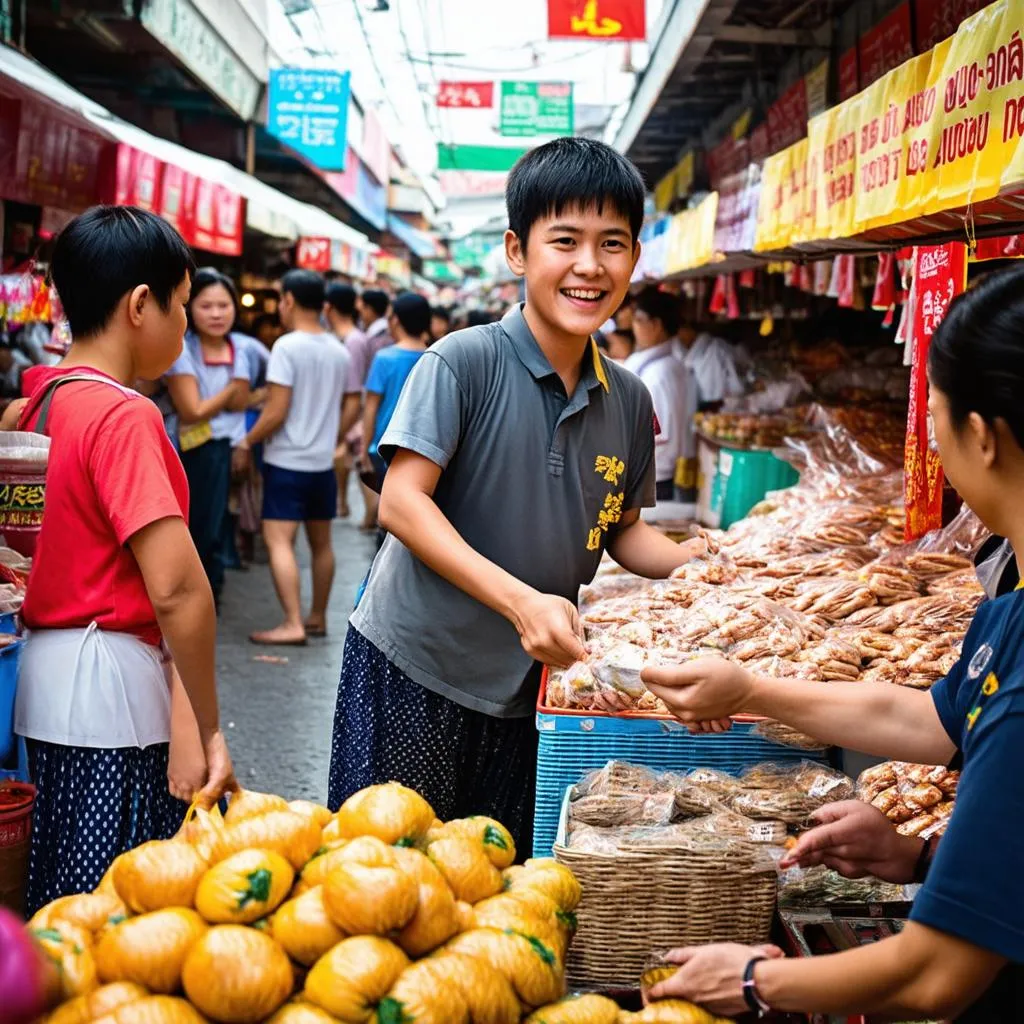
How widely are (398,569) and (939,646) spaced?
1551mm

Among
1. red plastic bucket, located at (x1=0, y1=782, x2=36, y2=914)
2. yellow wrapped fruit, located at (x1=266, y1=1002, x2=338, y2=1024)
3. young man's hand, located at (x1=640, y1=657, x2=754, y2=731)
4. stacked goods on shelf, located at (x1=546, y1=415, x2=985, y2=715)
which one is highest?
young man's hand, located at (x1=640, y1=657, x2=754, y2=731)

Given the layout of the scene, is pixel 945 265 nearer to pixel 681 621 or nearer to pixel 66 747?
pixel 681 621

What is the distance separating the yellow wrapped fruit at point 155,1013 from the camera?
61.3 inches

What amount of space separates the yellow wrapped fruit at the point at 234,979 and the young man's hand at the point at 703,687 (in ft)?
2.82

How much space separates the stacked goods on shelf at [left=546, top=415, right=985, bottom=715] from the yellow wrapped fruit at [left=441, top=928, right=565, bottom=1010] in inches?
40.2

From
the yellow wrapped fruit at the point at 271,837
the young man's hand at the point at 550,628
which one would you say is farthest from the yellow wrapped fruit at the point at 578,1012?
the young man's hand at the point at 550,628

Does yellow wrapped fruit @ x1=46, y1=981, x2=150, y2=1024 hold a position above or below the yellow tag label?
below

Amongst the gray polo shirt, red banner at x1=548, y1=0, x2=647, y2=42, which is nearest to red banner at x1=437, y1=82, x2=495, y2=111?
red banner at x1=548, y1=0, x2=647, y2=42

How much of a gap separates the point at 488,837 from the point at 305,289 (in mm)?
6424

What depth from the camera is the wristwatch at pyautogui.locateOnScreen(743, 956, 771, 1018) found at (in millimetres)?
1730

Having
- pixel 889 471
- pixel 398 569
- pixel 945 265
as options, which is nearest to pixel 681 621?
pixel 398 569

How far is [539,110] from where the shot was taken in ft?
62.7

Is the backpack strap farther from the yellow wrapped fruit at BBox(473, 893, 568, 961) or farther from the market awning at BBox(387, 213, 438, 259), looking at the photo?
the market awning at BBox(387, 213, 438, 259)

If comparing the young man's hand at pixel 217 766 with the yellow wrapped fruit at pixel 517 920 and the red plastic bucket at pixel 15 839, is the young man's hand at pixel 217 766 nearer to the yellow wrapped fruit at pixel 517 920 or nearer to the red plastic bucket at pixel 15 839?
the red plastic bucket at pixel 15 839
